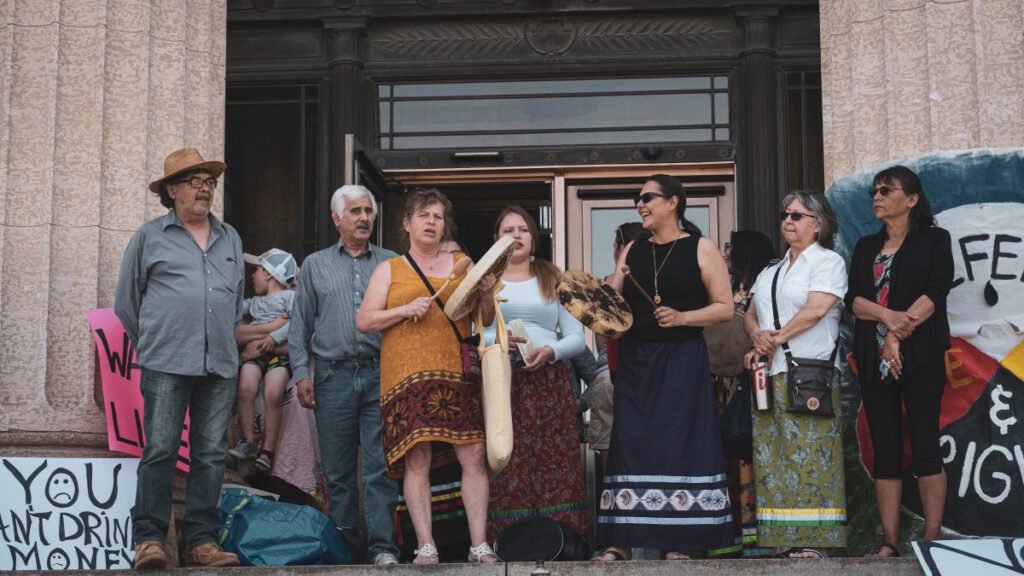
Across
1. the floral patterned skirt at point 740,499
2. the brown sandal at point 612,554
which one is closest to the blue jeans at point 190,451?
the brown sandal at point 612,554

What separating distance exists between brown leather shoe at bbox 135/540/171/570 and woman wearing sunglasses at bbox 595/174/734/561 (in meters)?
2.09

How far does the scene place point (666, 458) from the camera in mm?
6664

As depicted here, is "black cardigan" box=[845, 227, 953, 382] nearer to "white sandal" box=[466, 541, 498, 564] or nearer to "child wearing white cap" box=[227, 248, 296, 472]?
"white sandal" box=[466, 541, 498, 564]

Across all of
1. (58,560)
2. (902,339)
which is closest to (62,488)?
(58,560)

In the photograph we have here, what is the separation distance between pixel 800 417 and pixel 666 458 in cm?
71

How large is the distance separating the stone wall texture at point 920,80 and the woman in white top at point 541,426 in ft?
7.24

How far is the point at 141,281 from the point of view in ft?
22.5

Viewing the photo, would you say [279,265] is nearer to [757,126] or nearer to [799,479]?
[799,479]

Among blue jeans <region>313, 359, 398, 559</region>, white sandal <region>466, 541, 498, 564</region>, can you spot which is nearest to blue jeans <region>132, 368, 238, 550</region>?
blue jeans <region>313, 359, 398, 559</region>

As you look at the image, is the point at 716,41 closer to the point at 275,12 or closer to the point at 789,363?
the point at 275,12

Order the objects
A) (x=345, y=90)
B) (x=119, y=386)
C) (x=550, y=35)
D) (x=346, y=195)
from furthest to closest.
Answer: (x=550, y=35)
(x=345, y=90)
(x=346, y=195)
(x=119, y=386)

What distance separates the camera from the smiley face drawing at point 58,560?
682 centimetres

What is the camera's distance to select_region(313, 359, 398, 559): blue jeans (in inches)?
283

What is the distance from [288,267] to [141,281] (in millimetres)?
2020
